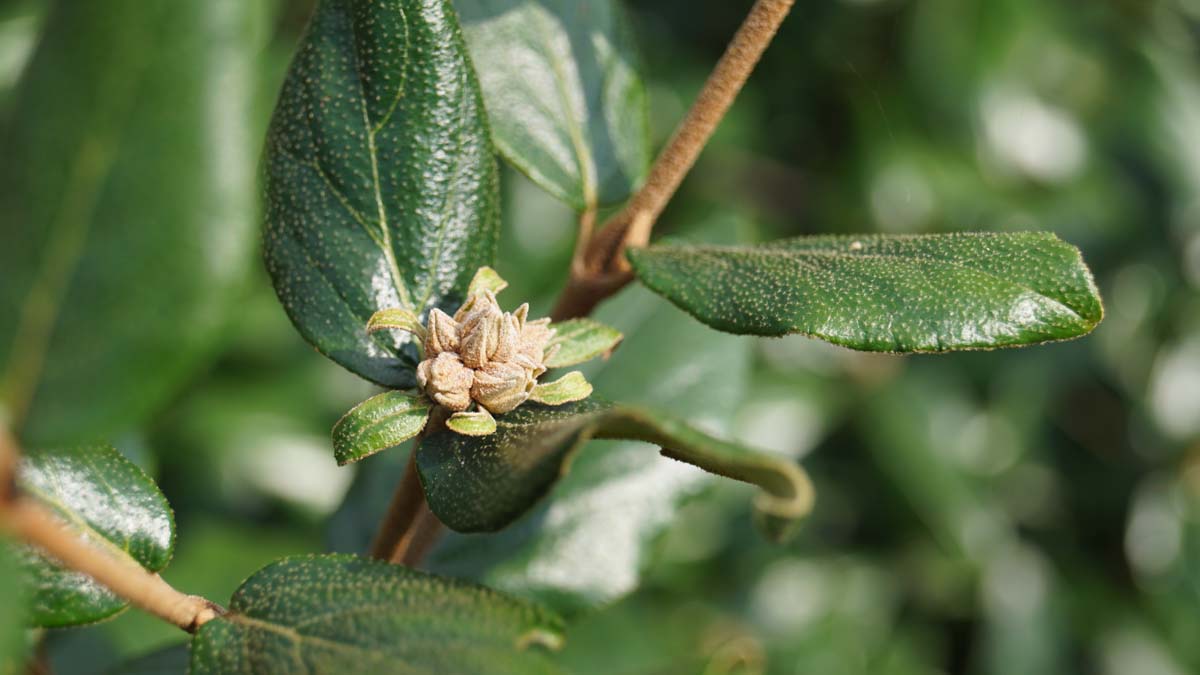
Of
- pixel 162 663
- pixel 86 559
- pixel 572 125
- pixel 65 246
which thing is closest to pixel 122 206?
pixel 65 246

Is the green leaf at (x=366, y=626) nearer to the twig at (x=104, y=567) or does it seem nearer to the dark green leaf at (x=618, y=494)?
the twig at (x=104, y=567)

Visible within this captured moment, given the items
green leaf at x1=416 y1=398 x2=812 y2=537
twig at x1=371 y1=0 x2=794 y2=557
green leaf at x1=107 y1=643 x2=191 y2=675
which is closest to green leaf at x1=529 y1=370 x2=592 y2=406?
green leaf at x1=416 y1=398 x2=812 y2=537

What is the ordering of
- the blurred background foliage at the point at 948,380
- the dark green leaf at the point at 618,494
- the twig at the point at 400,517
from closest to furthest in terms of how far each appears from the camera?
the twig at the point at 400,517 < the dark green leaf at the point at 618,494 < the blurred background foliage at the point at 948,380

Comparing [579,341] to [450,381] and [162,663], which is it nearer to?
[450,381]

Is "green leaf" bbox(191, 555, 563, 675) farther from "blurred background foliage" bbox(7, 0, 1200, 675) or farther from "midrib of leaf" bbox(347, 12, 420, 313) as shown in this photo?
"blurred background foliage" bbox(7, 0, 1200, 675)

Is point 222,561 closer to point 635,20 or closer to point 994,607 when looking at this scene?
point 635,20

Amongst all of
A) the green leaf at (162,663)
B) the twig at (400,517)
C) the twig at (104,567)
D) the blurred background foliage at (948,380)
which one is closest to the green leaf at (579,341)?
the twig at (400,517)
